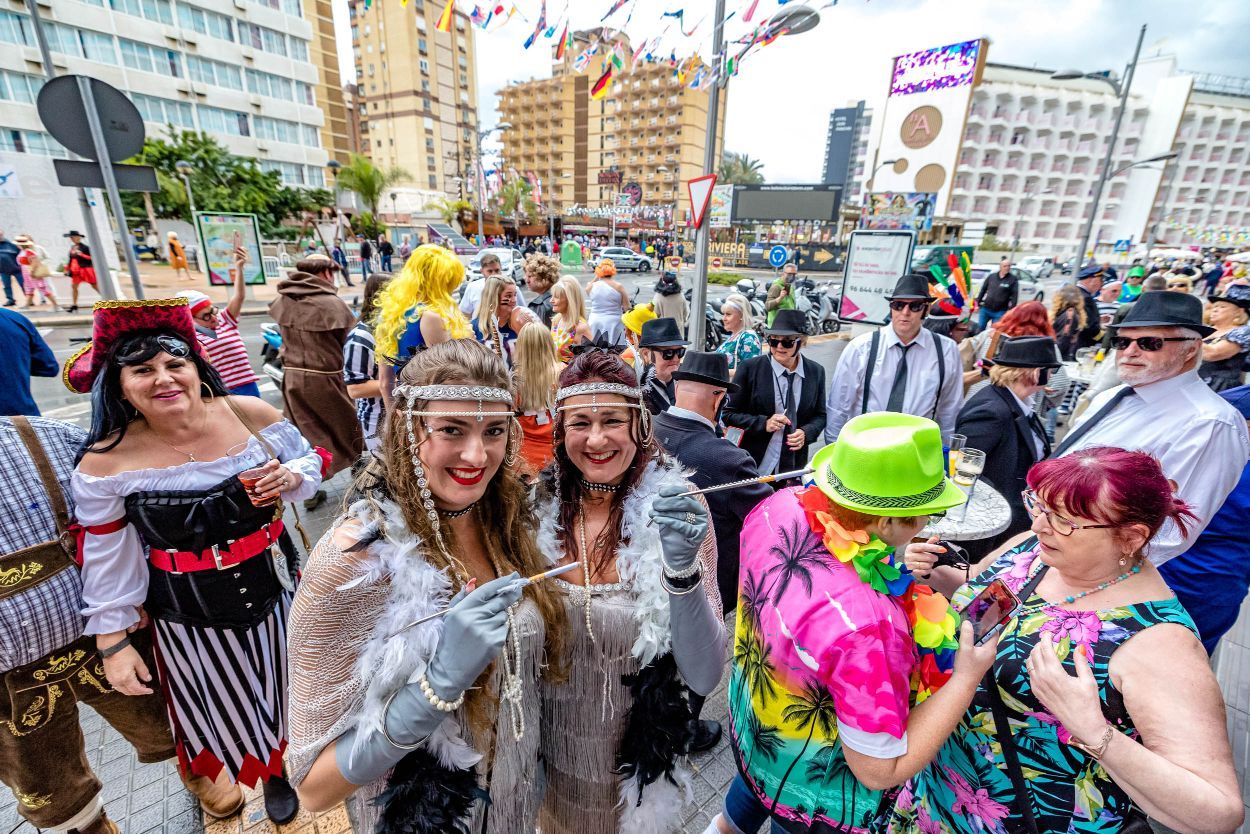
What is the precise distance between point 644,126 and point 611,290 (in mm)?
77559

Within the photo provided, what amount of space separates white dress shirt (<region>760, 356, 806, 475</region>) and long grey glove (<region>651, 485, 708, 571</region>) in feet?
8.40

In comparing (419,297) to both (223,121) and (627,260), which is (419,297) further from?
(223,121)

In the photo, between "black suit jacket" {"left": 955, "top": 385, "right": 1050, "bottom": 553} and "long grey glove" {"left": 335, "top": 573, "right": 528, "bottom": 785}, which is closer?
→ "long grey glove" {"left": 335, "top": 573, "right": 528, "bottom": 785}

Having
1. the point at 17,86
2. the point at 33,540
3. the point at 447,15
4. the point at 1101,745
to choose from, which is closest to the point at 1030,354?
Result: the point at 1101,745

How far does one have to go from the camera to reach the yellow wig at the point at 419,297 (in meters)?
3.90

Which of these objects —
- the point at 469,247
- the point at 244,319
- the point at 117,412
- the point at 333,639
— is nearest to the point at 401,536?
the point at 333,639

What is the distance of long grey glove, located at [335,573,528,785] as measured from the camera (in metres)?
1.25

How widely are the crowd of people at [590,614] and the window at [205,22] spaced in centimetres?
4630

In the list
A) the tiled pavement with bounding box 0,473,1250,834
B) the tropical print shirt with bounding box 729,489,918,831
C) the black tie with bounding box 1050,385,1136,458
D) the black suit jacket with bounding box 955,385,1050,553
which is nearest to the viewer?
the tropical print shirt with bounding box 729,489,918,831

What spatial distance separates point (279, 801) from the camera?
7.75ft

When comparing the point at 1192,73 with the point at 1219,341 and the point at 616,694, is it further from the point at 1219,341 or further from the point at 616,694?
the point at 616,694

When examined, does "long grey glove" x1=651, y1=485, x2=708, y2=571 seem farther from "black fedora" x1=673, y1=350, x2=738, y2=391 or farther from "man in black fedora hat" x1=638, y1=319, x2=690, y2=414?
"man in black fedora hat" x1=638, y1=319, x2=690, y2=414

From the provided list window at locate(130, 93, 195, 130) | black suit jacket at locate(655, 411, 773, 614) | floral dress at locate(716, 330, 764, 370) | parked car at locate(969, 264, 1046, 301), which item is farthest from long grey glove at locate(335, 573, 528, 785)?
window at locate(130, 93, 195, 130)

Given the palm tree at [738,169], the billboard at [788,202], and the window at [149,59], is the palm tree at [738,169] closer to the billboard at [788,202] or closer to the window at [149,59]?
the billboard at [788,202]
